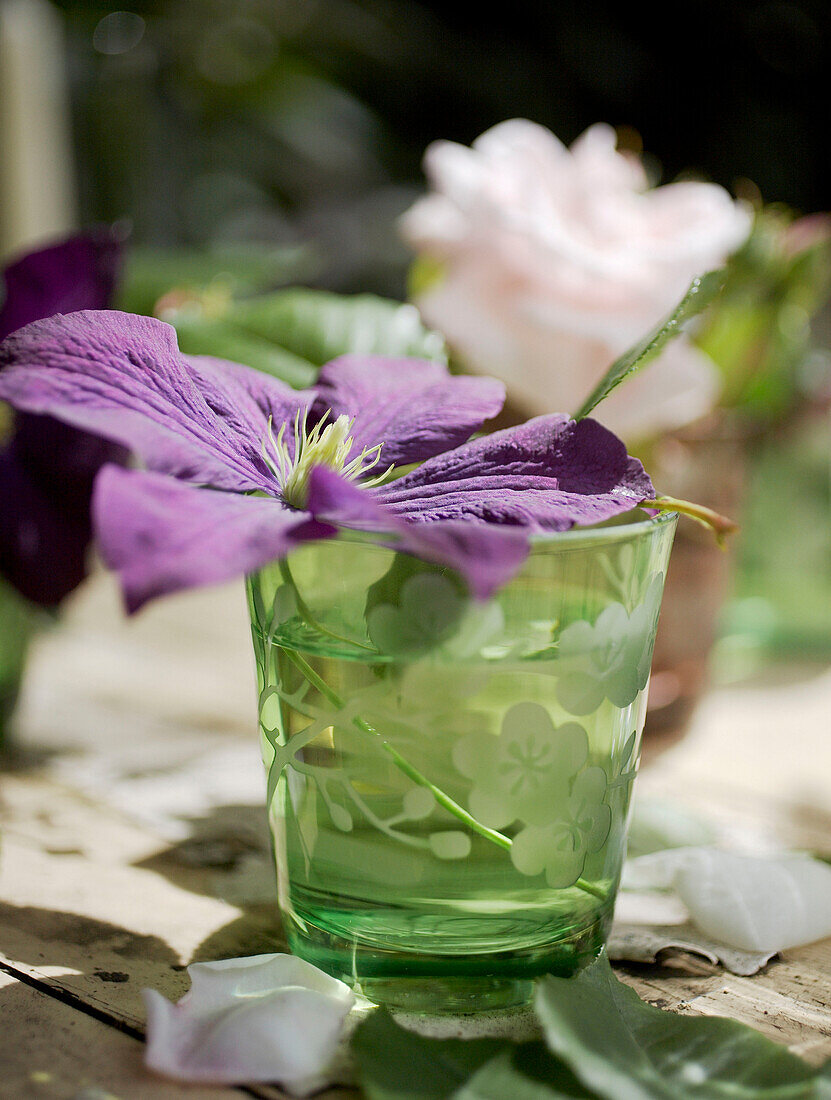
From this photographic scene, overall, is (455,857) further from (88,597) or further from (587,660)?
(88,597)

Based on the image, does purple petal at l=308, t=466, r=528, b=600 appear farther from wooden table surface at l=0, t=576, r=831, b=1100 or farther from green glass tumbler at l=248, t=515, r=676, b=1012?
wooden table surface at l=0, t=576, r=831, b=1100

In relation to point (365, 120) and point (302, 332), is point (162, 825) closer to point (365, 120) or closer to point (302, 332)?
point (302, 332)

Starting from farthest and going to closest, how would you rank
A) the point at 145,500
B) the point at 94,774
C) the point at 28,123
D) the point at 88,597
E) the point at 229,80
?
the point at 229,80, the point at 28,123, the point at 88,597, the point at 94,774, the point at 145,500

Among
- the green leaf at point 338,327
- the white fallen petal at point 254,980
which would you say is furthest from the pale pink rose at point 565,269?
the white fallen petal at point 254,980

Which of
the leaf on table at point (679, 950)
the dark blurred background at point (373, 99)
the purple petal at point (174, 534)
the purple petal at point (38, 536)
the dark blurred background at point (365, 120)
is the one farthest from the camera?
the dark blurred background at point (373, 99)

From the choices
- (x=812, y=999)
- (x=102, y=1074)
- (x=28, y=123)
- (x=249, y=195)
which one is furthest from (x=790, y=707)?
(x=249, y=195)

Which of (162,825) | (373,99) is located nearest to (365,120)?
(373,99)

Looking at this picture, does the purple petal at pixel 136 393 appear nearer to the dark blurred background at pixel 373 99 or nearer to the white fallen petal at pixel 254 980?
the white fallen petal at pixel 254 980
